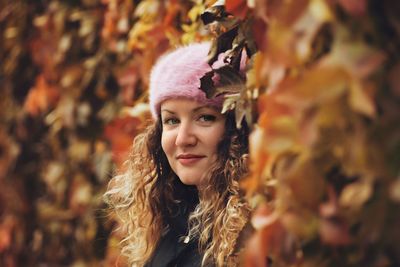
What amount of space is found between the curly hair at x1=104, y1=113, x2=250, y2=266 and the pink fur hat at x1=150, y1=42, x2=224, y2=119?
0.11 metres

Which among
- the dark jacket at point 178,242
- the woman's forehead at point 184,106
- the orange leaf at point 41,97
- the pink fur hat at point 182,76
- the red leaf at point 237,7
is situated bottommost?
the orange leaf at point 41,97

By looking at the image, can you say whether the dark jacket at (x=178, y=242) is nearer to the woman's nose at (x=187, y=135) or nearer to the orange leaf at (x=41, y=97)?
the woman's nose at (x=187, y=135)

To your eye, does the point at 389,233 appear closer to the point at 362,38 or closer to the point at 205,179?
the point at 362,38

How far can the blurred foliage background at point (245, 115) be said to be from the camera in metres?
1.32

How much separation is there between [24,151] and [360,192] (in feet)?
12.2

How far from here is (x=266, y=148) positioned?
4.68 feet

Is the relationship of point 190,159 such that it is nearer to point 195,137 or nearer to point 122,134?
point 195,137

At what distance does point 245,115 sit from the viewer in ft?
7.43

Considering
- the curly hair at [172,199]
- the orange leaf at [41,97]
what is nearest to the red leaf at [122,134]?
the curly hair at [172,199]

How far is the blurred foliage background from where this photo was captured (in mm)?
1322

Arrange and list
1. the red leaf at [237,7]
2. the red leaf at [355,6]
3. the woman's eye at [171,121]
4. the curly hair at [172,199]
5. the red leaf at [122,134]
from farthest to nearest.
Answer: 1. the red leaf at [122,134]
2. the woman's eye at [171,121]
3. the curly hair at [172,199]
4. the red leaf at [237,7]
5. the red leaf at [355,6]

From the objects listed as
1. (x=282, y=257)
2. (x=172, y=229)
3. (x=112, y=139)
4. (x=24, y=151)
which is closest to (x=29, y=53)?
(x=24, y=151)

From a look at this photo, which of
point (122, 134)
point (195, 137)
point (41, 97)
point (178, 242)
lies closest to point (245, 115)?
point (195, 137)

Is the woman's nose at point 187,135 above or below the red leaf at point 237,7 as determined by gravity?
below
